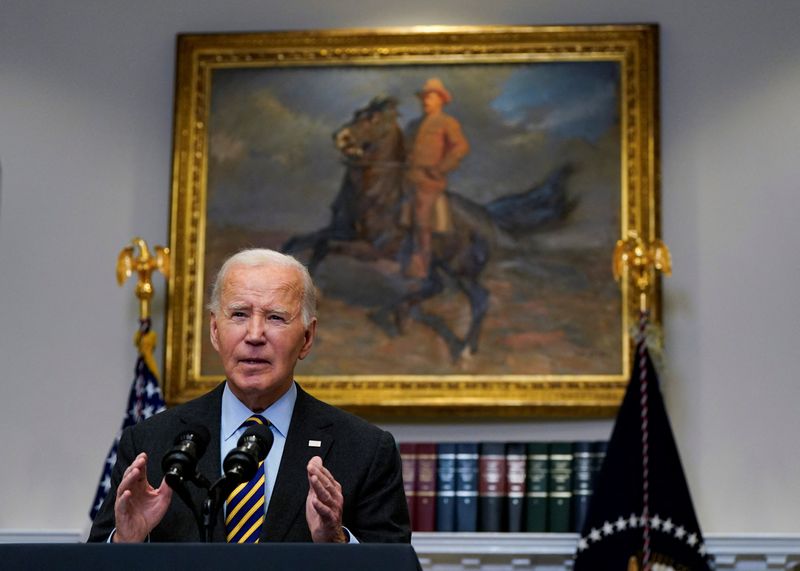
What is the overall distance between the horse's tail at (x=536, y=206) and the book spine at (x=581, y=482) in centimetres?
116

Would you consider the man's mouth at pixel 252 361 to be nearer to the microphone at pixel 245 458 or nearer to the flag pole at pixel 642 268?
the microphone at pixel 245 458

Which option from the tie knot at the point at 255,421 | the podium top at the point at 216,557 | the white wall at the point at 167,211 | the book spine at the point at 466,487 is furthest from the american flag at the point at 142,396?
the podium top at the point at 216,557

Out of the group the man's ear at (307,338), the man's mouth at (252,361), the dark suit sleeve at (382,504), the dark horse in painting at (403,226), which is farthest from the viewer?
the dark horse in painting at (403,226)

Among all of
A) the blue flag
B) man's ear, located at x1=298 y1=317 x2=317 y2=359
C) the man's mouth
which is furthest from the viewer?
the blue flag

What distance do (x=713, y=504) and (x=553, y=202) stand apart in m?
1.69

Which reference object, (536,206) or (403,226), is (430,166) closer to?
(403,226)

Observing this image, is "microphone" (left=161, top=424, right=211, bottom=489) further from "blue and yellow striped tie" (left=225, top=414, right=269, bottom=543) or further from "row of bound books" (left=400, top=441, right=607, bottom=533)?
"row of bound books" (left=400, top=441, right=607, bottom=533)

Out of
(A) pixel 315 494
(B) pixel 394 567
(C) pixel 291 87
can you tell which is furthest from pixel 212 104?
(B) pixel 394 567

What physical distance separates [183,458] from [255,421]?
1.95 ft

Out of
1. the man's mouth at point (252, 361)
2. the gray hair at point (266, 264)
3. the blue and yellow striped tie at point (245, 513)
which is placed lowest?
the blue and yellow striped tie at point (245, 513)

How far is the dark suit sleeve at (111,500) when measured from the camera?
3600mm

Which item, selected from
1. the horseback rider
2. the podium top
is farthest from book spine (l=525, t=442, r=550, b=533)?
the podium top

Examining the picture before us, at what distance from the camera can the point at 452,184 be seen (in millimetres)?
7281

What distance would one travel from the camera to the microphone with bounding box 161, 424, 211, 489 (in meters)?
3.14
